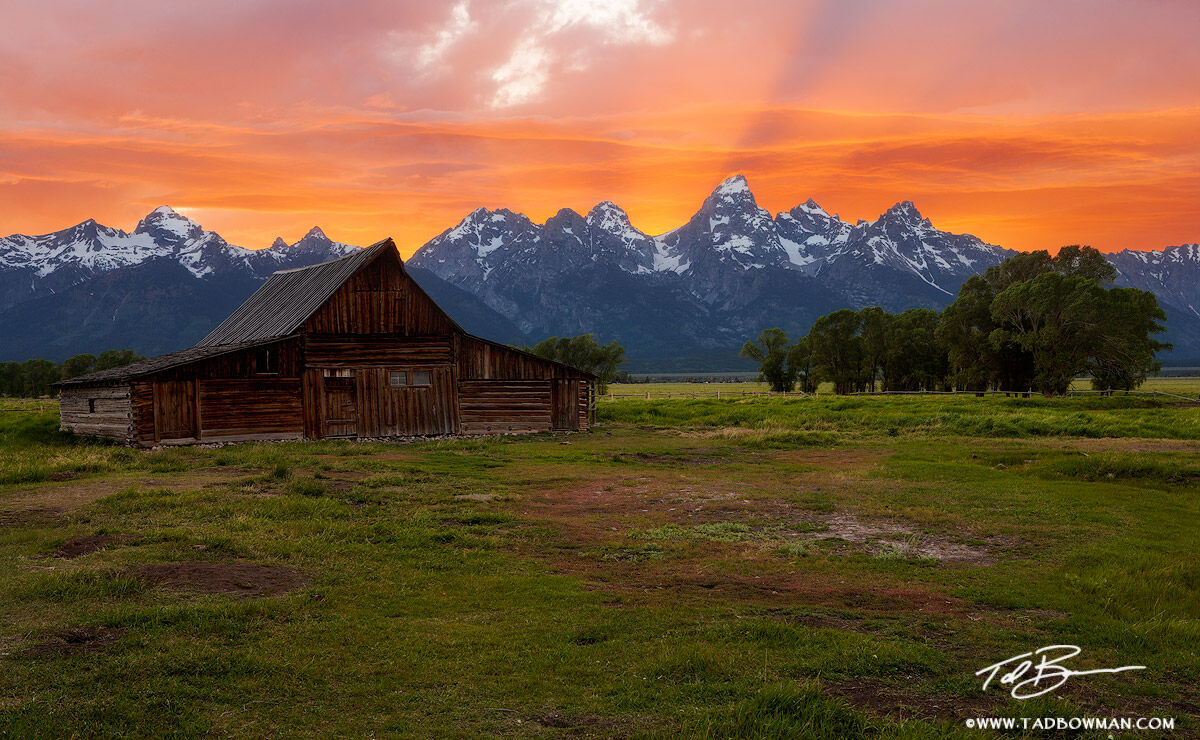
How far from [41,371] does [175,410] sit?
338 feet

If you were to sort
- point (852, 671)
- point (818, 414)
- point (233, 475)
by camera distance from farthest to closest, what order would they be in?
point (818, 414) → point (233, 475) → point (852, 671)

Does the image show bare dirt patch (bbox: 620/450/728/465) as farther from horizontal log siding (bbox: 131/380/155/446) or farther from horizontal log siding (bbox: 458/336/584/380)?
horizontal log siding (bbox: 131/380/155/446)

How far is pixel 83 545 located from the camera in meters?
14.2

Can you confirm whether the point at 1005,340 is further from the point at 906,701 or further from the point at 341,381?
the point at 906,701

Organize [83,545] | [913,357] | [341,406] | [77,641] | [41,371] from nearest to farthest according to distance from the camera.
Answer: [77,641], [83,545], [341,406], [913,357], [41,371]

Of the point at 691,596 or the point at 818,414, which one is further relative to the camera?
the point at 818,414

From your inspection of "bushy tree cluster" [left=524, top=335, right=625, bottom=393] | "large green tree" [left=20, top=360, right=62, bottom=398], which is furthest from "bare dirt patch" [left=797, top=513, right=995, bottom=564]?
"large green tree" [left=20, top=360, right=62, bottom=398]

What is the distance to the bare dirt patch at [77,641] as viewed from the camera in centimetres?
893

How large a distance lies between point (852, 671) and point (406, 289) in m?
37.3

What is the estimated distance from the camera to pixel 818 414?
53.1 meters

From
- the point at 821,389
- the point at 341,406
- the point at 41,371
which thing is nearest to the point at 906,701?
the point at 341,406

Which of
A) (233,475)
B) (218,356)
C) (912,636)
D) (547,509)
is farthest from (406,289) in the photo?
(912,636)

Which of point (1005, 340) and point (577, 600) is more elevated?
point (1005, 340)

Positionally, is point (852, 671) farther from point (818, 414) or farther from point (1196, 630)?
point (818, 414)
